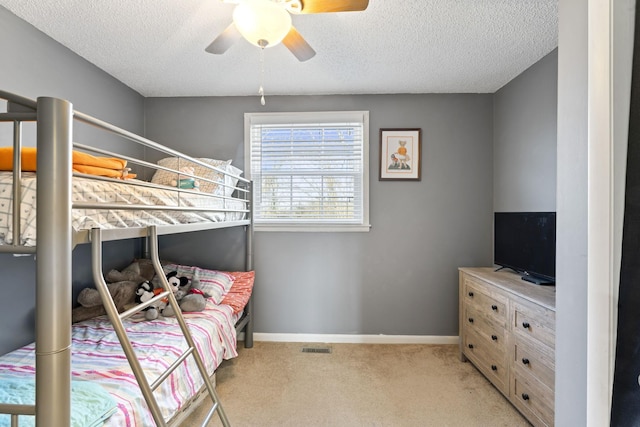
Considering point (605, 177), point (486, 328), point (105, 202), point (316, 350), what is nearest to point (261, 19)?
point (105, 202)

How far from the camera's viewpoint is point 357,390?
2250 mm

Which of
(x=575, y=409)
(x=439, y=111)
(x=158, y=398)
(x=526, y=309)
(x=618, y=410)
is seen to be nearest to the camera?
(x=618, y=410)

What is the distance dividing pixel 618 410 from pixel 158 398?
164 centimetres

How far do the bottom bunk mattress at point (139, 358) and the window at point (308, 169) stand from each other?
1.21m

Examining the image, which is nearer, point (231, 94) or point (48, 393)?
point (48, 393)

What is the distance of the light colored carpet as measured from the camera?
196 cm

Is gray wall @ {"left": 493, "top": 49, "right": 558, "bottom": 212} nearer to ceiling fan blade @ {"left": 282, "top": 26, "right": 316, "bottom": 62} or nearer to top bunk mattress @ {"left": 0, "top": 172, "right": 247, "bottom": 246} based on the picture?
ceiling fan blade @ {"left": 282, "top": 26, "right": 316, "bottom": 62}

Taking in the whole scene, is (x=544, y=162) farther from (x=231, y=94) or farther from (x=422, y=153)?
(x=231, y=94)

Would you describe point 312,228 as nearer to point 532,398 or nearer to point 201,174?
point 201,174

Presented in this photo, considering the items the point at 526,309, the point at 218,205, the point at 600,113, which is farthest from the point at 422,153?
the point at 600,113

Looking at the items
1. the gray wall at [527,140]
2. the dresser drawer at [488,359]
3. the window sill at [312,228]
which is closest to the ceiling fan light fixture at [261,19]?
the window sill at [312,228]

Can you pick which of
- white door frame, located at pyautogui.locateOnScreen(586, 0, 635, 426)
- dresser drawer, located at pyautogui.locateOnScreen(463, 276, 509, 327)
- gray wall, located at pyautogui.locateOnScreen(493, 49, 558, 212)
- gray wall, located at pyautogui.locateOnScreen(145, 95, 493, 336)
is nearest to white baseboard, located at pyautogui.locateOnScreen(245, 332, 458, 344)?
gray wall, located at pyautogui.locateOnScreen(145, 95, 493, 336)

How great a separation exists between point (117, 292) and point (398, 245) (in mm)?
2363

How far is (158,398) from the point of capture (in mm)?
1406
